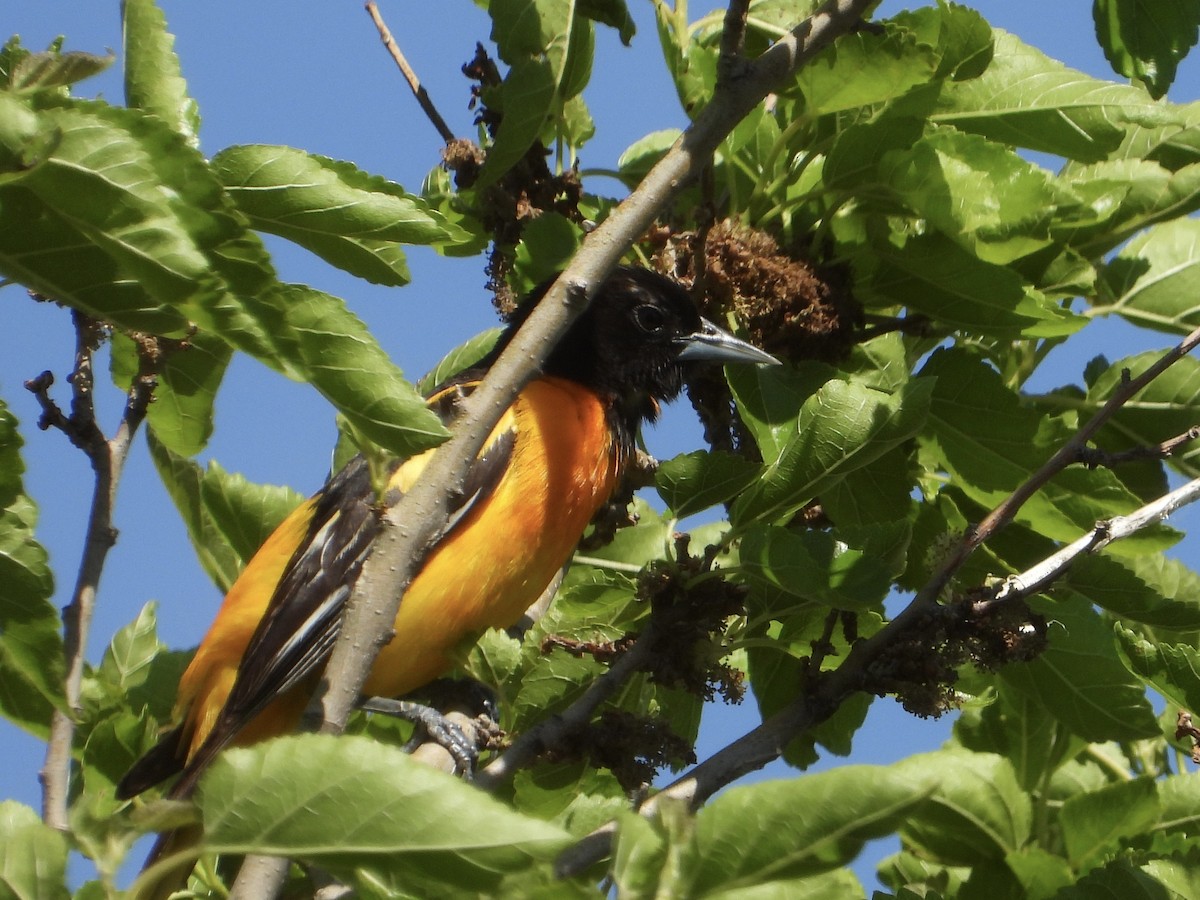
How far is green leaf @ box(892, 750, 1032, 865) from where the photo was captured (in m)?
3.26

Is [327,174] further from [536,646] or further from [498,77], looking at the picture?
[498,77]

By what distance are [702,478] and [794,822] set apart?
59.8 inches

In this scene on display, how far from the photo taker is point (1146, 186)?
11.8 feet

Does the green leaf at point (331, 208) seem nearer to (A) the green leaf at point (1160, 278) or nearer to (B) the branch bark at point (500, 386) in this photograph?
(B) the branch bark at point (500, 386)

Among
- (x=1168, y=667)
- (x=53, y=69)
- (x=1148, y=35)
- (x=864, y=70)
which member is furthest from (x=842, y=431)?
(x=53, y=69)

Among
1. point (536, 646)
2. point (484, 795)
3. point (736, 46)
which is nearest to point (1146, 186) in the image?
point (736, 46)

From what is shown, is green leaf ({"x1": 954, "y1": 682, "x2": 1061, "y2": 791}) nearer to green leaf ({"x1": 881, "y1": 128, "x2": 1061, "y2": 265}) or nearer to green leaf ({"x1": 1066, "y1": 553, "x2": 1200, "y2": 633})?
green leaf ({"x1": 1066, "y1": 553, "x2": 1200, "y2": 633})

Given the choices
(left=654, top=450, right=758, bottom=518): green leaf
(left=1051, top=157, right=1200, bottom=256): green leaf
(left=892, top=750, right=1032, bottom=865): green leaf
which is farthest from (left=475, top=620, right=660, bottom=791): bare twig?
(left=1051, top=157, right=1200, bottom=256): green leaf

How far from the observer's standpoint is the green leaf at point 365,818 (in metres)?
1.70

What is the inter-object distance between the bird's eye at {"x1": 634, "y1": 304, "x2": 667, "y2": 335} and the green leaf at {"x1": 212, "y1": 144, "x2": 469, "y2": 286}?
8.33ft

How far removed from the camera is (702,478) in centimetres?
319

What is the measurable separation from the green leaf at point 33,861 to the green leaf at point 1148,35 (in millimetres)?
2656

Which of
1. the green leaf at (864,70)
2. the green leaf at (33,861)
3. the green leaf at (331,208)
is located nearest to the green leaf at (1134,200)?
the green leaf at (864,70)

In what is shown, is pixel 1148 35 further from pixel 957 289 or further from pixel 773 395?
pixel 773 395
